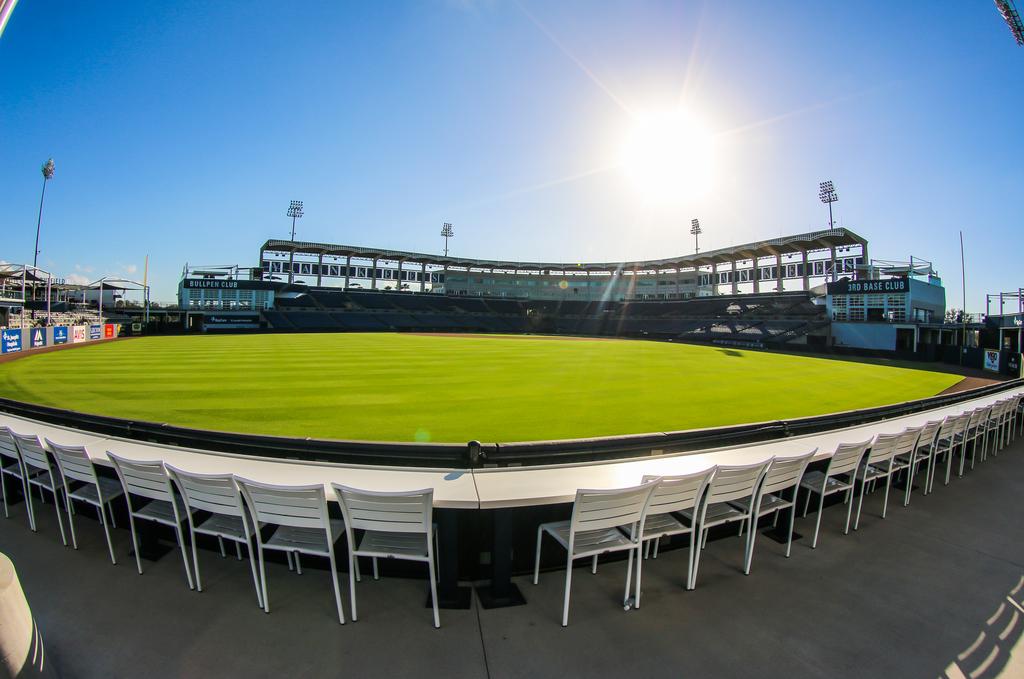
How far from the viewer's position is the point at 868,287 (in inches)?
1618

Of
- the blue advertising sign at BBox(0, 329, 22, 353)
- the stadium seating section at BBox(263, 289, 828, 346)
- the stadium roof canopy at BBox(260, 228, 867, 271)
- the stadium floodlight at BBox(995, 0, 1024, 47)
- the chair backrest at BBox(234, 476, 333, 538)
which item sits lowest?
the chair backrest at BBox(234, 476, 333, 538)

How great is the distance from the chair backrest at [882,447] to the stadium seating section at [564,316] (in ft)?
136

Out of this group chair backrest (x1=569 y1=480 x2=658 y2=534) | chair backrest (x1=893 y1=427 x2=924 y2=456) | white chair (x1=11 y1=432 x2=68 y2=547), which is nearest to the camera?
chair backrest (x1=569 y1=480 x2=658 y2=534)

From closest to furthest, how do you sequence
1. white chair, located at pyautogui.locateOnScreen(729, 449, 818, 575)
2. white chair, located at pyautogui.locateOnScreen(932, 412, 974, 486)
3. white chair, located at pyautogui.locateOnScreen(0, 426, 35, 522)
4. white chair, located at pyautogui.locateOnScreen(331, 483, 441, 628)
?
Result: white chair, located at pyautogui.locateOnScreen(331, 483, 441, 628) < white chair, located at pyautogui.locateOnScreen(729, 449, 818, 575) < white chair, located at pyautogui.locateOnScreen(0, 426, 35, 522) < white chair, located at pyautogui.locateOnScreen(932, 412, 974, 486)

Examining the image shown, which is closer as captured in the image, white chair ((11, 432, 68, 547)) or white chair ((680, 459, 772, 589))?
white chair ((680, 459, 772, 589))

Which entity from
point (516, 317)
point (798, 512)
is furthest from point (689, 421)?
point (516, 317)

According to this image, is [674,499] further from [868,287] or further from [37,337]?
[868,287]

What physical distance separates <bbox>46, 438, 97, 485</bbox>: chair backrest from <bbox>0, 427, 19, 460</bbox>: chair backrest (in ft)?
2.40

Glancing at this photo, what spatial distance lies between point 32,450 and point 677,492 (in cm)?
628

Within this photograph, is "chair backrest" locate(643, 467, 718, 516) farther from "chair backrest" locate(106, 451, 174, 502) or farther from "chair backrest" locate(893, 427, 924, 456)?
"chair backrest" locate(106, 451, 174, 502)

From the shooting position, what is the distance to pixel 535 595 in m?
3.47

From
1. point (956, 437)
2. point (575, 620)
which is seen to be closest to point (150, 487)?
point (575, 620)

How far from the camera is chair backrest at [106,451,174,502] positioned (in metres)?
3.33

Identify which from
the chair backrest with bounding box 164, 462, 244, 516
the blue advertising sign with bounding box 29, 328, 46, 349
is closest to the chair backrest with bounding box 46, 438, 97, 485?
the chair backrest with bounding box 164, 462, 244, 516
